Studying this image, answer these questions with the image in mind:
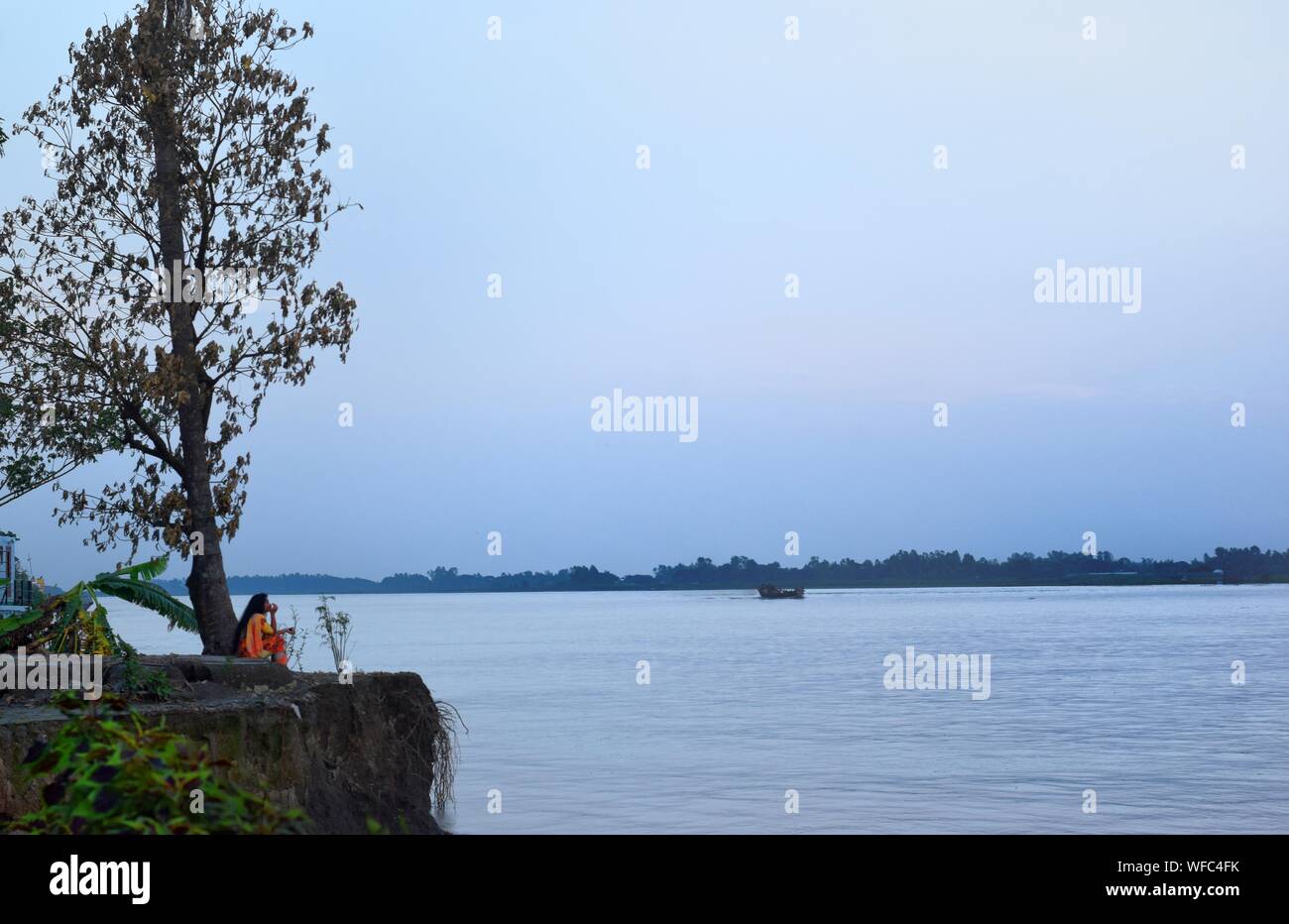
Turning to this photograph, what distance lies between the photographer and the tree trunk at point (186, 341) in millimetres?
22312

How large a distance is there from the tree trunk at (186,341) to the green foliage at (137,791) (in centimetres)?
1929

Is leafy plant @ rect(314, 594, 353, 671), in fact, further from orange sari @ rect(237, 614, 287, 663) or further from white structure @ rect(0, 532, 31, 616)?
white structure @ rect(0, 532, 31, 616)

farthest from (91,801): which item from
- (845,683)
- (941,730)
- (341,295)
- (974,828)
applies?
(845,683)

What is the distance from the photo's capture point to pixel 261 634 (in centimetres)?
2055

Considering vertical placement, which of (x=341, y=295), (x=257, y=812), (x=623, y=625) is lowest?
(x=623, y=625)

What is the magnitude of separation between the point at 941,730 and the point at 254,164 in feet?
118

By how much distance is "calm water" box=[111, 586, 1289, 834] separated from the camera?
105 feet

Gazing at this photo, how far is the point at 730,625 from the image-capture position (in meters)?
163

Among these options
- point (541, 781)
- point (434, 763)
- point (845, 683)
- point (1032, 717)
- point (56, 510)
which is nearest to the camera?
point (434, 763)

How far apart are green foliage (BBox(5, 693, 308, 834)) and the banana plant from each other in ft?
41.0

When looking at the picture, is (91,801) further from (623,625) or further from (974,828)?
(623,625)

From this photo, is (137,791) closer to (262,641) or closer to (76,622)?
(76,622)

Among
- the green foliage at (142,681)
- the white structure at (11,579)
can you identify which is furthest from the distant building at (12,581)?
the green foliage at (142,681)

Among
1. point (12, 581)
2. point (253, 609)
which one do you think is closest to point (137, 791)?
point (253, 609)
